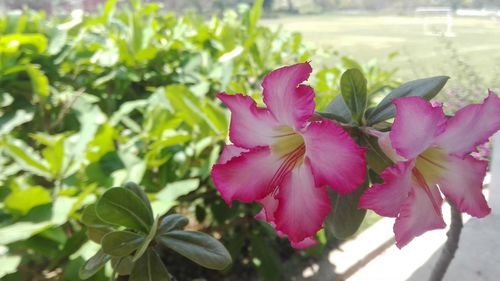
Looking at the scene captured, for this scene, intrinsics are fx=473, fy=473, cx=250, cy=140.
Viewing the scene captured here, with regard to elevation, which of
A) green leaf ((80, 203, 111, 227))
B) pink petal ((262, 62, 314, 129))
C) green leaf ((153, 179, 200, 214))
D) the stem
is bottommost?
green leaf ((153, 179, 200, 214))

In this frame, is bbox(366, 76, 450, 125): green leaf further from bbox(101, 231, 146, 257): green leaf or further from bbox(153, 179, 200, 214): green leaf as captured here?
bbox(153, 179, 200, 214): green leaf

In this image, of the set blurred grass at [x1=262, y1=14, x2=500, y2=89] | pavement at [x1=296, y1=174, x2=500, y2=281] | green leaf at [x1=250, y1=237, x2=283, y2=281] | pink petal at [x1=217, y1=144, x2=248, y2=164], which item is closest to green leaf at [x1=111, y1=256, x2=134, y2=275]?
pink petal at [x1=217, y1=144, x2=248, y2=164]

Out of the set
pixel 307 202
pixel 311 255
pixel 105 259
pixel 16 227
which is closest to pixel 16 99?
pixel 16 227

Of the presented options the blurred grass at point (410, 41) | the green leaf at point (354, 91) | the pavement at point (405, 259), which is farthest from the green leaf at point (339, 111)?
the blurred grass at point (410, 41)

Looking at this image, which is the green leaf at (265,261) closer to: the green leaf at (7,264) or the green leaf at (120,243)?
the green leaf at (7,264)

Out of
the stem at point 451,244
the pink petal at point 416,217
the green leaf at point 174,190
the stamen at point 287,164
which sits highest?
the stamen at point 287,164

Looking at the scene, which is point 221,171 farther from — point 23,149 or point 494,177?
point 494,177
